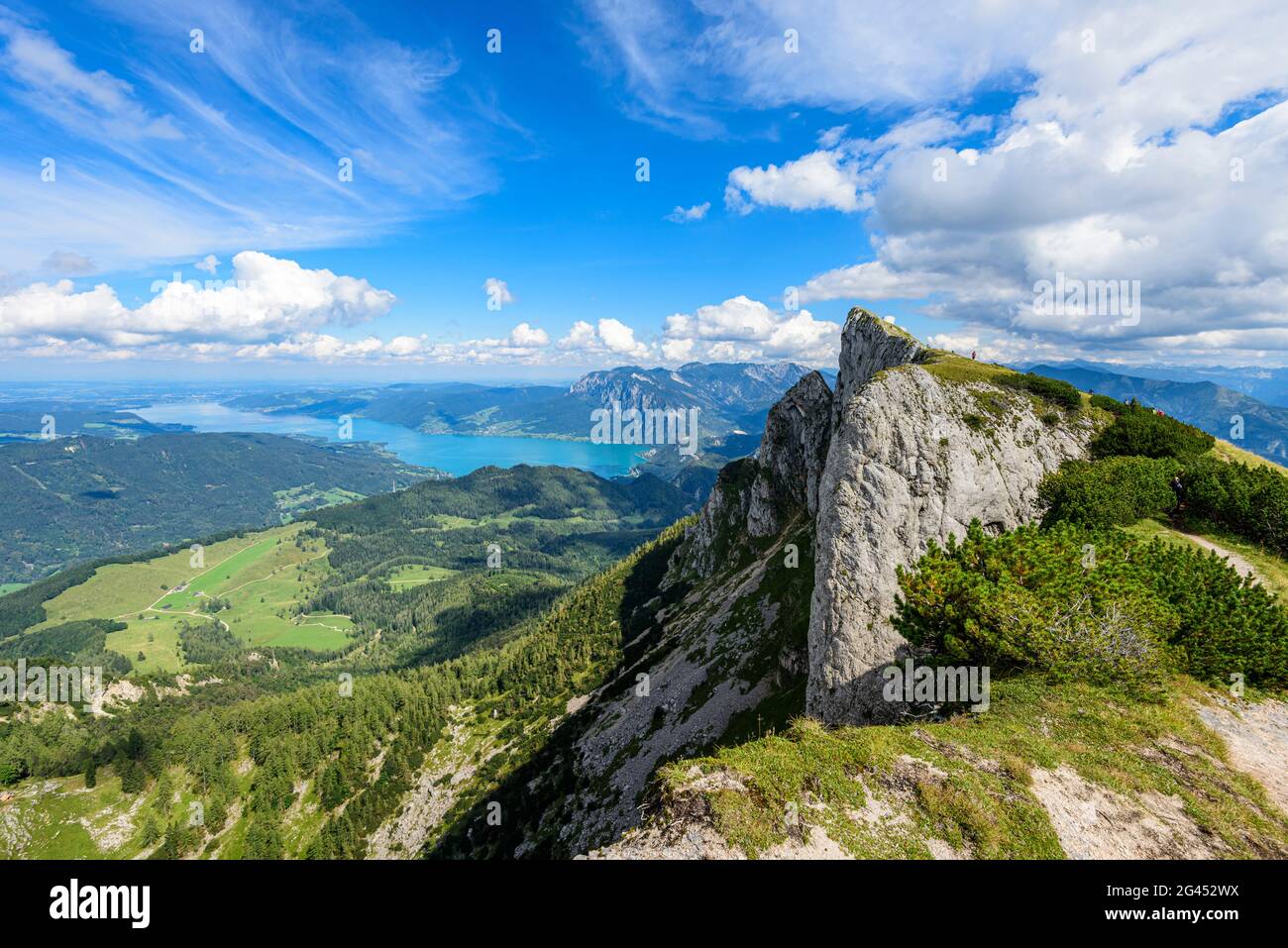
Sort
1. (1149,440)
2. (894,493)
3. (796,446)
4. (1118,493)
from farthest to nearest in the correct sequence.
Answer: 1. (796,446)
2. (1149,440)
3. (894,493)
4. (1118,493)

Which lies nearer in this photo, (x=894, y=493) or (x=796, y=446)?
(x=894, y=493)

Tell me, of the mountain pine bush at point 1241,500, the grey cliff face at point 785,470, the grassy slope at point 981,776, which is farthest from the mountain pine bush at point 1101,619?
the grey cliff face at point 785,470

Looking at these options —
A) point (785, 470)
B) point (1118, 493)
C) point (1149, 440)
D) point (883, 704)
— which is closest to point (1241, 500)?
point (1118, 493)

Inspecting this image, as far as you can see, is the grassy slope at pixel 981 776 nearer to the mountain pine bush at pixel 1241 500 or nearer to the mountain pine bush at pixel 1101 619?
the mountain pine bush at pixel 1101 619

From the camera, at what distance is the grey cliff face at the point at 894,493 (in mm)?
38969

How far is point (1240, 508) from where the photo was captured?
3738 cm

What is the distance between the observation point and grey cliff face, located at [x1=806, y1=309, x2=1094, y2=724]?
3897 cm

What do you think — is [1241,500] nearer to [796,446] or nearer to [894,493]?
[894,493]

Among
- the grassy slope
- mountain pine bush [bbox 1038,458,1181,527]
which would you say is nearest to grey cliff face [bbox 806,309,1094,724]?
mountain pine bush [bbox 1038,458,1181,527]

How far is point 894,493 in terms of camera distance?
4409 cm

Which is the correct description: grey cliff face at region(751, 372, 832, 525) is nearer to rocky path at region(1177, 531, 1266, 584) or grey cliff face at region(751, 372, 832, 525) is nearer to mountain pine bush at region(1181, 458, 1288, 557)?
mountain pine bush at region(1181, 458, 1288, 557)
